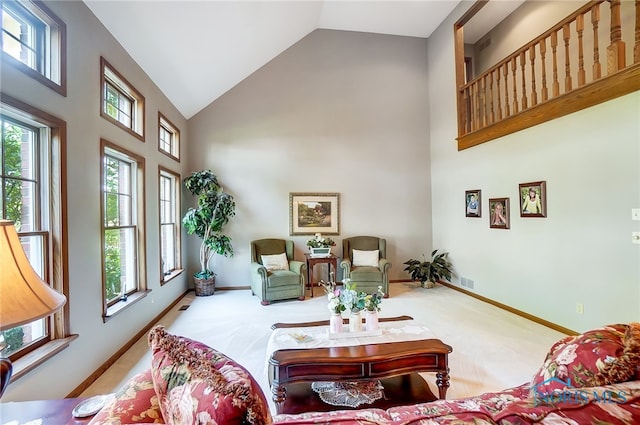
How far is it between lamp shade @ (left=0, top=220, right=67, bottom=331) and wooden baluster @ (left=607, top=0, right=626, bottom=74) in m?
4.73

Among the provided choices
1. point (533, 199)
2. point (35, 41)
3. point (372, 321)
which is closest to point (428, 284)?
point (533, 199)

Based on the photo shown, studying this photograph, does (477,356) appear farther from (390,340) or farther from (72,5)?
(72,5)

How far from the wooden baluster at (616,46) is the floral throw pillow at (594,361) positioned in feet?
10.3

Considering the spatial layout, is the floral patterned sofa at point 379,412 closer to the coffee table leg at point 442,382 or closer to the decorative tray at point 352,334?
the coffee table leg at point 442,382

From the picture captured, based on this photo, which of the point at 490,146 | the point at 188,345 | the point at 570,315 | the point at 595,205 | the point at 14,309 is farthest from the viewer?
the point at 490,146

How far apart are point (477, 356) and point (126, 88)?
478 centimetres

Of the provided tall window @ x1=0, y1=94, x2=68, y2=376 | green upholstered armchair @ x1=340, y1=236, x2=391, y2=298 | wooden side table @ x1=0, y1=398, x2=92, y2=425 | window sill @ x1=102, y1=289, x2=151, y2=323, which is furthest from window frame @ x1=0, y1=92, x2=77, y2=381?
green upholstered armchair @ x1=340, y1=236, x2=391, y2=298

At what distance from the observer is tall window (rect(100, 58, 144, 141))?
288 centimetres

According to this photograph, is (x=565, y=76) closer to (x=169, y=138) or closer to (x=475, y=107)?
(x=475, y=107)

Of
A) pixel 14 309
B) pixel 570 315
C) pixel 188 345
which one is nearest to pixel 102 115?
pixel 14 309

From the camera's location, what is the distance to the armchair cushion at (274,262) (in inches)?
203

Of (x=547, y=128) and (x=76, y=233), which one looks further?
(x=547, y=128)

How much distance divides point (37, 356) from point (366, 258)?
4.47 m

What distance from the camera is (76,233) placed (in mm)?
2377
